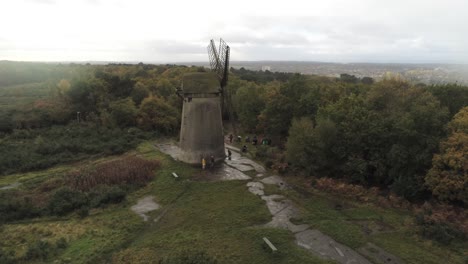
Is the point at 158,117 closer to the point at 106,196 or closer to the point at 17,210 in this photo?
the point at 106,196

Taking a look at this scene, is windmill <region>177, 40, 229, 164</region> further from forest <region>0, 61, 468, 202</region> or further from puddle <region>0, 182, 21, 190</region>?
puddle <region>0, 182, 21, 190</region>

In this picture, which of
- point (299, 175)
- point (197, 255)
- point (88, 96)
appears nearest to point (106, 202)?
point (197, 255)

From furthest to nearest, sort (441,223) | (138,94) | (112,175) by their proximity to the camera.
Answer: (138,94) < (112,175) < (441,223)

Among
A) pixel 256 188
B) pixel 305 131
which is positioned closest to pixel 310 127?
pixel 305 131

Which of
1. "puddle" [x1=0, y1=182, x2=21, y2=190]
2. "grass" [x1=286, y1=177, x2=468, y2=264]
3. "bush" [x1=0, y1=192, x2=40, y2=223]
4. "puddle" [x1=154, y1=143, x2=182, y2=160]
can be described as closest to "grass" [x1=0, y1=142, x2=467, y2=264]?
"grass" [x1=286, y1=177, x2=468, y2=264]

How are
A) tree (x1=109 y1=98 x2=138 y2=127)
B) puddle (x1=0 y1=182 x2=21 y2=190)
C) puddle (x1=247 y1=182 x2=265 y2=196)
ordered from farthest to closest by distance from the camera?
tree (x1=109 y1=98 x2=138 y2=127) → puddle (x1=0 y1=182 x2=21 y2=190) → puddle (x1=247 y1=182 x2=265 y2=196)

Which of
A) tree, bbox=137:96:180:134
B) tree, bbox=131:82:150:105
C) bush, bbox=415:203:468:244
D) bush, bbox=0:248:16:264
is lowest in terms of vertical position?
bush, bbox=0:248:16:264

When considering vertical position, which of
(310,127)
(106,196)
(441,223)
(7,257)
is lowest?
(7,257)
